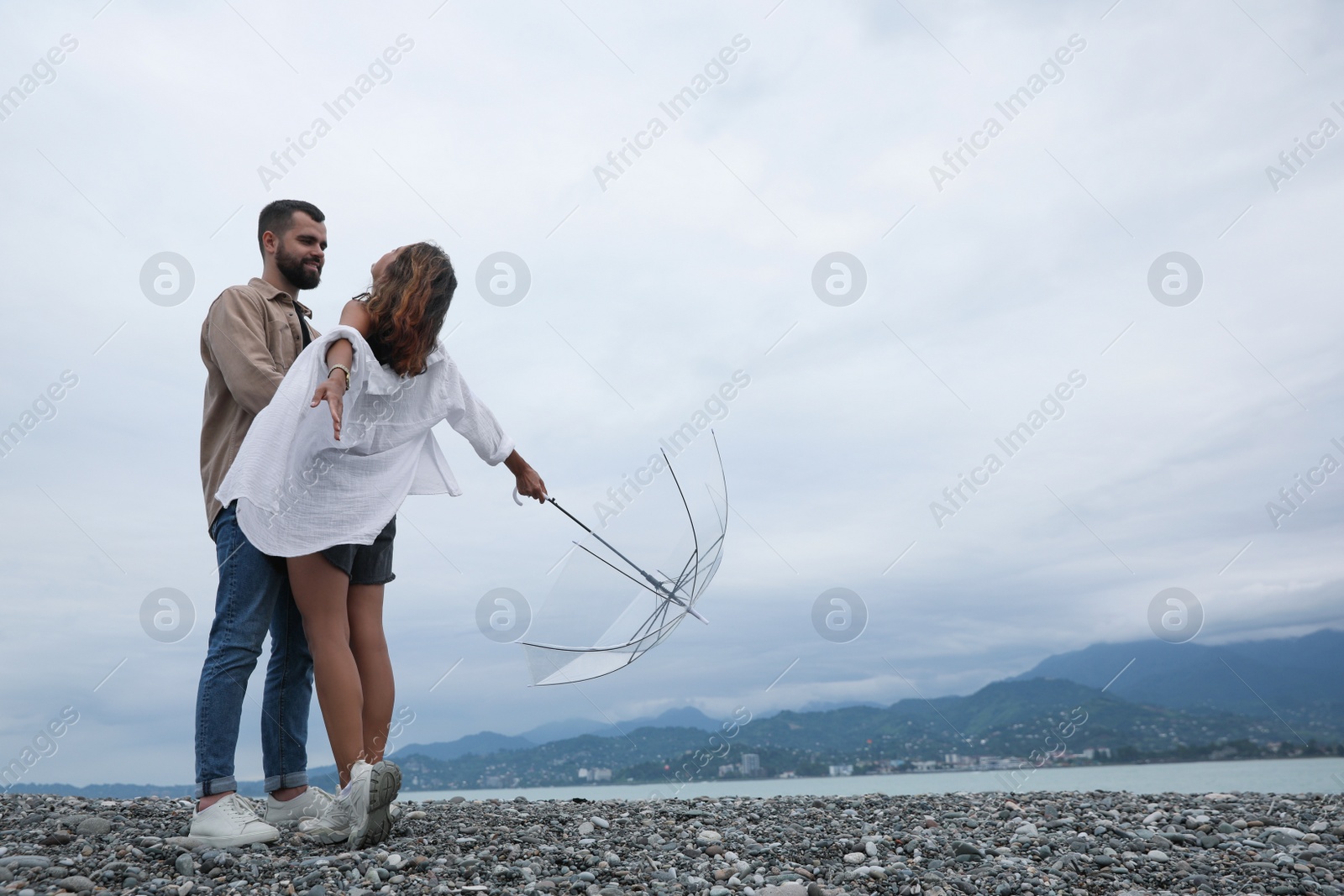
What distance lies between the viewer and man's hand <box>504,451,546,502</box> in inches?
156

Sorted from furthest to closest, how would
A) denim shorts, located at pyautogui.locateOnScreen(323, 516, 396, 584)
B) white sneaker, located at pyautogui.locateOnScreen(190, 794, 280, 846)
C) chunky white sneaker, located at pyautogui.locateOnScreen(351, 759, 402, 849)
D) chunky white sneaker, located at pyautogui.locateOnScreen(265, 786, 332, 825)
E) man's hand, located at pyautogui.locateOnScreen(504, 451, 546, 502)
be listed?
man's hand, located at pyautogui.locateOnScreen(504, 451, 546, 502) → chunky white sneaker, located at pyautogui.locateOnScreen(265, 786, 332, 825) → denim shorts, located at pyautogui.locateOnScreen(323, 516, 396, 584) → white sneaker, located at pyautogui.locateOnScreen(190, 794, 280, 846) → chunky white sneaker, located at pyautogui.locateOnScreen(351, 759, 402, 849)

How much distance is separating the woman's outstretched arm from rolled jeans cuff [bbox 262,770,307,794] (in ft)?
5.45

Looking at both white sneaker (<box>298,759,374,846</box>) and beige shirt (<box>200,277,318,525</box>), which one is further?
beige shirt (<box>200,277,318,525</box>)

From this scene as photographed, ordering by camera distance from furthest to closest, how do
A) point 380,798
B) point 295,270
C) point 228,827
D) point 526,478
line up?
point 526,478, point 295,270, point 228,827, point 380,798

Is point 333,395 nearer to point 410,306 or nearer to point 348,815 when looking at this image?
point 410,306

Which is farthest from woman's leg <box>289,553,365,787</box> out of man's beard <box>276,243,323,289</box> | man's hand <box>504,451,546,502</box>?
man's beard <box>276,243,323,289</box>

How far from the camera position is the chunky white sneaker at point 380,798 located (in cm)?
295

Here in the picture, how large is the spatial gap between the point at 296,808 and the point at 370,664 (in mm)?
766

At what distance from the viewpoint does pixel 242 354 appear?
329 cm

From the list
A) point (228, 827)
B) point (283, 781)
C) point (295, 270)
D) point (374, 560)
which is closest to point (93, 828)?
point (283, 781)

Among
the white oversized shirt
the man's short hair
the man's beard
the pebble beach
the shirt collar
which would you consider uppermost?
the man's short hair

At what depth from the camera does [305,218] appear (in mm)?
3762

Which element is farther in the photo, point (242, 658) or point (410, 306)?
point (410, 306)

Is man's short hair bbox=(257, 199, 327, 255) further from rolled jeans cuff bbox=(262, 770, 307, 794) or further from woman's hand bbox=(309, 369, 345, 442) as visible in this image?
rolled jeans cuff bbox=(262, 770, 307, 794)
